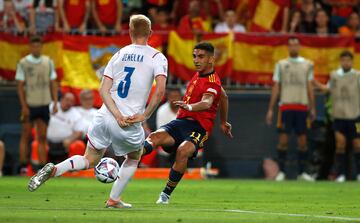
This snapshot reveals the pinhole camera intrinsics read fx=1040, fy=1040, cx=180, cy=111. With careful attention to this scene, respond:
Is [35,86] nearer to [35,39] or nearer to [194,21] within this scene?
[35,39]

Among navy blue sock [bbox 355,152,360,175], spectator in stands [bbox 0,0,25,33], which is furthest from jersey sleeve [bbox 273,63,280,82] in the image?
spectator in stands [bbox 0,0,25,33]

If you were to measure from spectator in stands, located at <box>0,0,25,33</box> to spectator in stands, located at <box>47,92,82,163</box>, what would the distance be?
218 centimetres

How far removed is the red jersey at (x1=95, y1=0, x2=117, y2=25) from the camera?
2417cm

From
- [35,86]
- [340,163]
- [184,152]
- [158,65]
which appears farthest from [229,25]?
[158,65]

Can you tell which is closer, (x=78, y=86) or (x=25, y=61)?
(x=25, y=61)

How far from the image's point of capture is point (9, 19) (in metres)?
24.1

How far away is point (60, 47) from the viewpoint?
2364 centimetres

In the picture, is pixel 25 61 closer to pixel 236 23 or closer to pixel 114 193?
pixel 236 23

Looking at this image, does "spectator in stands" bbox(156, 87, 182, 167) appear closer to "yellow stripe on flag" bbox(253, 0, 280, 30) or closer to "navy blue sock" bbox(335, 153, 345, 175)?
"yellow stripe on flag" bbox(253, 0, 280, 30)

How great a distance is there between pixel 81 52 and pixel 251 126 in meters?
4.33

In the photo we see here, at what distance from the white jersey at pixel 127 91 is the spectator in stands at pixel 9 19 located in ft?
40.9

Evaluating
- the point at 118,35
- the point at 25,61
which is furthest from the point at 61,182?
the point at 118,35

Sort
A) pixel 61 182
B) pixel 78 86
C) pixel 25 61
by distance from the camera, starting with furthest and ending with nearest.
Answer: pixel 78 86 < pixel 25 61 < pixel 61 182

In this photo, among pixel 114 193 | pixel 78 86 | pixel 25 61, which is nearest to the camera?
pixel 114 193
